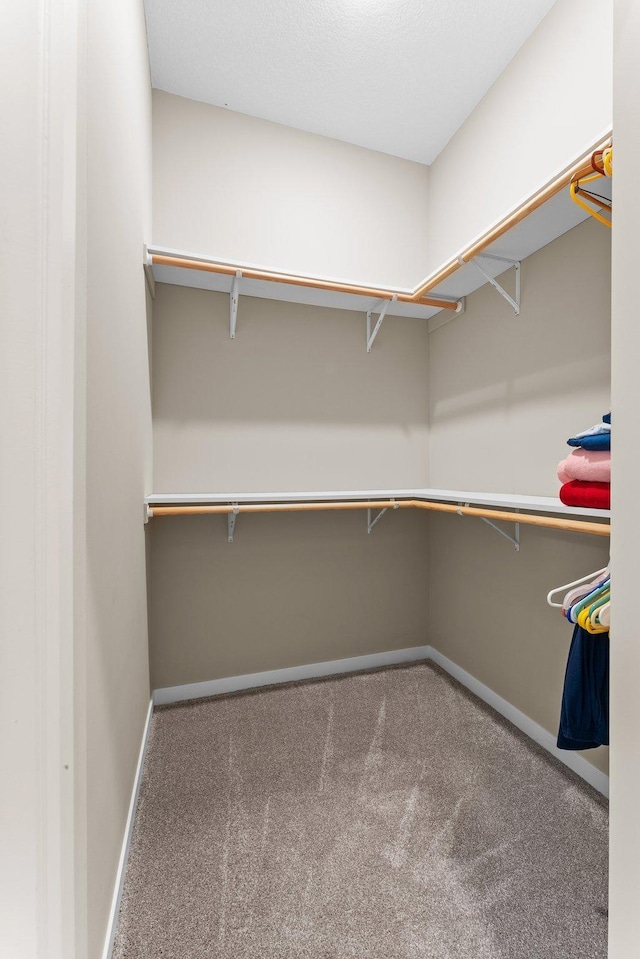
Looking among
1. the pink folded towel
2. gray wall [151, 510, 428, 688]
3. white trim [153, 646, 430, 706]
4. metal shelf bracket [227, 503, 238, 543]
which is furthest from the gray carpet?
the pink folded towel

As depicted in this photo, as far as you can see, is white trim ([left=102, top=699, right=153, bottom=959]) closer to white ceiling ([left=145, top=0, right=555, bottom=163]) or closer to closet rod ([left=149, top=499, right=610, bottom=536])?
closet rod ([left=149, top=499, right=610, bottom=536])

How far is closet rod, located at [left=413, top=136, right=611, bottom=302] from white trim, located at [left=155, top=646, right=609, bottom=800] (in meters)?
1.77

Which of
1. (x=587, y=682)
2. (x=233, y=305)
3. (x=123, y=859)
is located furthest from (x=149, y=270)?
(x=587, y=682)

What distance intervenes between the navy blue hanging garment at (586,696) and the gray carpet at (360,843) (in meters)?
0.37

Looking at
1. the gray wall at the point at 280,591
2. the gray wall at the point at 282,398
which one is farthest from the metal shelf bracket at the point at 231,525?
the gray wall at the point at 282,398

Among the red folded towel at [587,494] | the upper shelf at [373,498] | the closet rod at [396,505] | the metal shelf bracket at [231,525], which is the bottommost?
the metal shelf bracket at [231,525]

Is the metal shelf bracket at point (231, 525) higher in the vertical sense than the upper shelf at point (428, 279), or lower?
lower

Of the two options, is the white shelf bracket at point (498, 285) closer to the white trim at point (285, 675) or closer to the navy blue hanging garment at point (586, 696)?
the navy blue hanging garment at point (586, 696)

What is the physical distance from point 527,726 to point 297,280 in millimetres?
2040

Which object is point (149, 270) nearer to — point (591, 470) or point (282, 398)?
point (282, 398)

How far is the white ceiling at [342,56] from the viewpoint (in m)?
1.54

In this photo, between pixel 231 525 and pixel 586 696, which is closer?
pixel 586 696

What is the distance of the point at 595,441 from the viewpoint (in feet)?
3.60

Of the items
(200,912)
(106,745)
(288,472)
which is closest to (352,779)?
(200,912)
